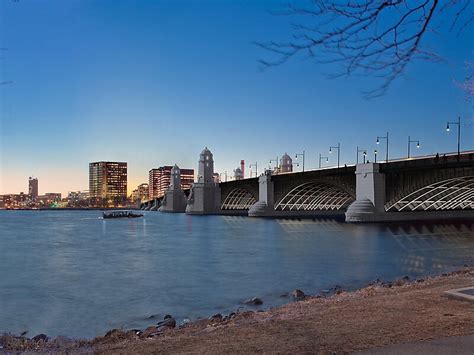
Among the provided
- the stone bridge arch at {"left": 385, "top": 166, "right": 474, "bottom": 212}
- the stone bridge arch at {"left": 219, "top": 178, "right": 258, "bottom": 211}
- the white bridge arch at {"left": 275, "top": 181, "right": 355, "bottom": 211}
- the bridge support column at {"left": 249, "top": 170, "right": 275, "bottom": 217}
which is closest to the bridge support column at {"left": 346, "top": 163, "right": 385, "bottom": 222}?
the stone bridge arch at {"left": 385, "top": 166, "right": 474, "bottom": 212}

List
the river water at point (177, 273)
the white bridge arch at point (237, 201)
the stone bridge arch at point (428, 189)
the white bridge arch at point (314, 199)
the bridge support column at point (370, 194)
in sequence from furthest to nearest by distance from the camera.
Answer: the white bridge arch at point (237, 201) < the white bridge arch at point (314, 199) < the bridge support column at point (370, 194) < the stone bridge arch at point (428, 189) < the river water at point (177, 273)

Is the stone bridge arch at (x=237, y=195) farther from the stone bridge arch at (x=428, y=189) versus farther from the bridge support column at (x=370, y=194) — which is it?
the stone bridge arch at (x=428, y=189)

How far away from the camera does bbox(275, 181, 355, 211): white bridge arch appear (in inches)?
4390

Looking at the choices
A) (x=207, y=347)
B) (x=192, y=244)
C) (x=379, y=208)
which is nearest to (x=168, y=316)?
(x=207, y=347)

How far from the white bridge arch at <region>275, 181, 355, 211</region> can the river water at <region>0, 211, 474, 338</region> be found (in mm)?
53430

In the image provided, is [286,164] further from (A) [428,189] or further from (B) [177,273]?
(B) [177,273]

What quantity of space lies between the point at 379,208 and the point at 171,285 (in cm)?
5766

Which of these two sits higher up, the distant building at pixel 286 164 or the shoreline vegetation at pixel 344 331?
the distant building at pixel 286 164

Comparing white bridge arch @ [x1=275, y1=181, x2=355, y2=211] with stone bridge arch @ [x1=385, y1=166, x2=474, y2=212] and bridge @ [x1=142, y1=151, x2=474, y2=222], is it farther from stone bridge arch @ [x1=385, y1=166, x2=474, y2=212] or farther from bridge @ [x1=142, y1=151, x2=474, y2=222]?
stone bridge arch @ [x1=385, y1=166, x2=474, y2=212]

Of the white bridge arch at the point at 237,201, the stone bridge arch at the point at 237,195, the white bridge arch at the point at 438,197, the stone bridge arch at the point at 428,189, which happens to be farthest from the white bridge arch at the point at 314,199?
the white bridge arch at the point at 237,201

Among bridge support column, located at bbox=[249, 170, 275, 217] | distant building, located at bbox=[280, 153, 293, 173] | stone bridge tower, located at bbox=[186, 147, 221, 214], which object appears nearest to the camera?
bridge support column, located at bbox=[249, 170, 275, 217]

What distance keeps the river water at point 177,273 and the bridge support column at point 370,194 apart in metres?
Result: 19.5

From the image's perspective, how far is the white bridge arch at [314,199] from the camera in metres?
112

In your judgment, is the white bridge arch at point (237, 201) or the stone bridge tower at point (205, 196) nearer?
the stone bridge tower at point (205, 196)
